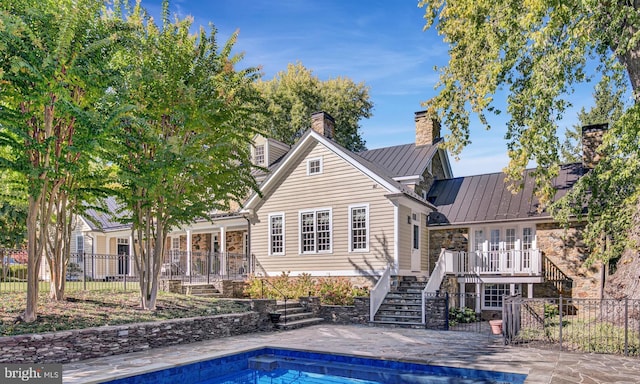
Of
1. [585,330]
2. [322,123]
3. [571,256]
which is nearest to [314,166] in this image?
[322,123]

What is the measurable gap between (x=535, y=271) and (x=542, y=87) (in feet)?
23.2

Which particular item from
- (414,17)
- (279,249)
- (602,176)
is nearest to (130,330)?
(279,249)

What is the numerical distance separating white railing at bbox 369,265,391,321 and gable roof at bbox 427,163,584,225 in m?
3.91

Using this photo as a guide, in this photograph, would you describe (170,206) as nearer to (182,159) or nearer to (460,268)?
(182,159)

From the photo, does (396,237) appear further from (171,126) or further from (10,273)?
(10,273)

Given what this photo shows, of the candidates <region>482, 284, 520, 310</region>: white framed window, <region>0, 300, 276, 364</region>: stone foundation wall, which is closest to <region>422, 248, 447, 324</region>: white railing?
<region>482, 284, 520, 310</region>: white framed window

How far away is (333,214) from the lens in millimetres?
19000

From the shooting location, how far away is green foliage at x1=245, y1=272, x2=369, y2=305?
55.8ft

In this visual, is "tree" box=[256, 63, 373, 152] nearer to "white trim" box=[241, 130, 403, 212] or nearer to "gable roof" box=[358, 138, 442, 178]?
"gable roof" box=[358, 138, 442, 178]

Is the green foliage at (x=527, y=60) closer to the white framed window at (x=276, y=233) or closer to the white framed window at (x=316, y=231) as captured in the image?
the white framed window at (x=316, y=231)

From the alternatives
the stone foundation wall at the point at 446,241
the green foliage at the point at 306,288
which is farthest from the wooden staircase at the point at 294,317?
the stone foundation wall at the point at 446,241

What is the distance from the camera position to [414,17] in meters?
17.5

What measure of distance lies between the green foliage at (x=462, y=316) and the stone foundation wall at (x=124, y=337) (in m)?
6.34

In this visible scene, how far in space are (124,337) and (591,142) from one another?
17.5 m
